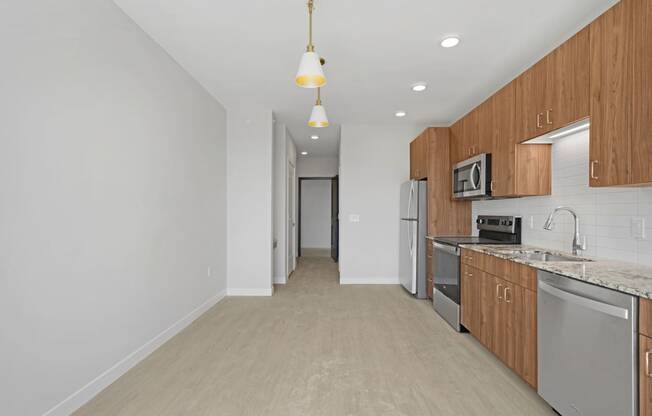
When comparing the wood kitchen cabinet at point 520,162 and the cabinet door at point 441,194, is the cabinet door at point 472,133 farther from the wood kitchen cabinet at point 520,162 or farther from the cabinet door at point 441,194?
the wood kitchen cabinet at point 520,162

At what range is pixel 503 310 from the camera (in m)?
2.59

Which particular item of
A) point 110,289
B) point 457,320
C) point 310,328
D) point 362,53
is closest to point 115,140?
point 110,289

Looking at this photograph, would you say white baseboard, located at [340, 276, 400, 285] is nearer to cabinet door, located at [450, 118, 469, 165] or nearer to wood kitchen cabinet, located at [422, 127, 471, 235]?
wood kitchen cabinet, located at [422, 127, 471, 235]

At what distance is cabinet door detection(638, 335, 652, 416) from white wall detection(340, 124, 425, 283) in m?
4.23

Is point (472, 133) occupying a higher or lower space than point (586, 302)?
higher

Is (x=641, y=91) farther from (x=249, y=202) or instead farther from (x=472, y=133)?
(x=249, y=202)

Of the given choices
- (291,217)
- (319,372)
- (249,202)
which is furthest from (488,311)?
(291,217)

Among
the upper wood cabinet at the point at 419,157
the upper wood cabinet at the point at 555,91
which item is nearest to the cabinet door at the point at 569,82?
the upper wood cabinet at the point at 555,91

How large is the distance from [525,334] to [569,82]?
171 cm

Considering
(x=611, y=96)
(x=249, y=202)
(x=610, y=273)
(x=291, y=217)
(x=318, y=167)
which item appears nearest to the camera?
(x=610, y=273)

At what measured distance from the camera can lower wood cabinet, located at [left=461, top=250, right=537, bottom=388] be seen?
7.39 feet

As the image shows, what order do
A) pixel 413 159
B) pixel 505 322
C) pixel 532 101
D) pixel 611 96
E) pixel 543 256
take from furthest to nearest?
pixel 413 159
pixel 543 256
pixel 532 101
pixel 505 322
pixel 611 96

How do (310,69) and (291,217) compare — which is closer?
(310,69)

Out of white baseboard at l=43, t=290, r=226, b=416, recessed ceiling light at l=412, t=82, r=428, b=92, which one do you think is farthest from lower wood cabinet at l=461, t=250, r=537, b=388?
white baseboard at l=43, t=290, r=226, b=416
